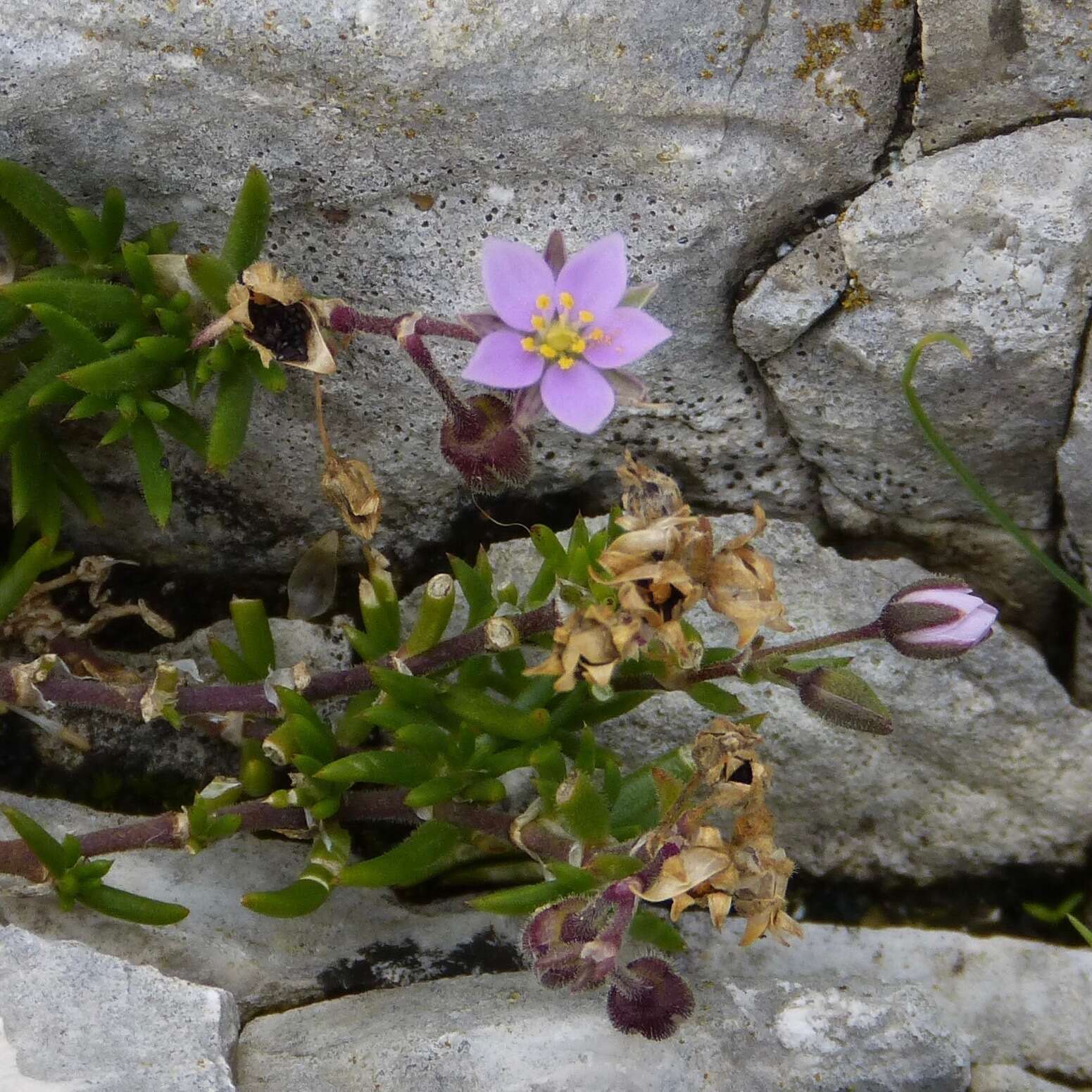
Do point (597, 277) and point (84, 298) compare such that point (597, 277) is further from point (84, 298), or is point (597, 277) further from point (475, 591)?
point (84, 298)

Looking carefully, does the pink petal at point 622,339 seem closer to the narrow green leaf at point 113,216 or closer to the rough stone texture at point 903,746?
the rough stone texture at point 903,746

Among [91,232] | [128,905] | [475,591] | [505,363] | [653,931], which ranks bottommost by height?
[653,931]

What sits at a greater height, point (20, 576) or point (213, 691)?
point (20, 576)

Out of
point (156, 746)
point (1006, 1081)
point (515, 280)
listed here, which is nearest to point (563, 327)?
point (515, 280)

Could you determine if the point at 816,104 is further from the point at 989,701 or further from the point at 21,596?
the point at 21,596

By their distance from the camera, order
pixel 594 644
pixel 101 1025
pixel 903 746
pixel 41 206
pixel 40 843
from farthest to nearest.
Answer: pixel 903 746 < pixel 41 206 < pixel 40 843 < pixel 101 1025 < pixel 594 644

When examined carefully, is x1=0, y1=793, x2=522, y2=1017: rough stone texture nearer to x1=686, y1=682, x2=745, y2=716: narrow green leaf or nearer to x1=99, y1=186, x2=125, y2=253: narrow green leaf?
x1=686, y1=682, x2=745, y2=716: narrow green leaf

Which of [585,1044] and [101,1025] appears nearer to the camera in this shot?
[101,1025]
